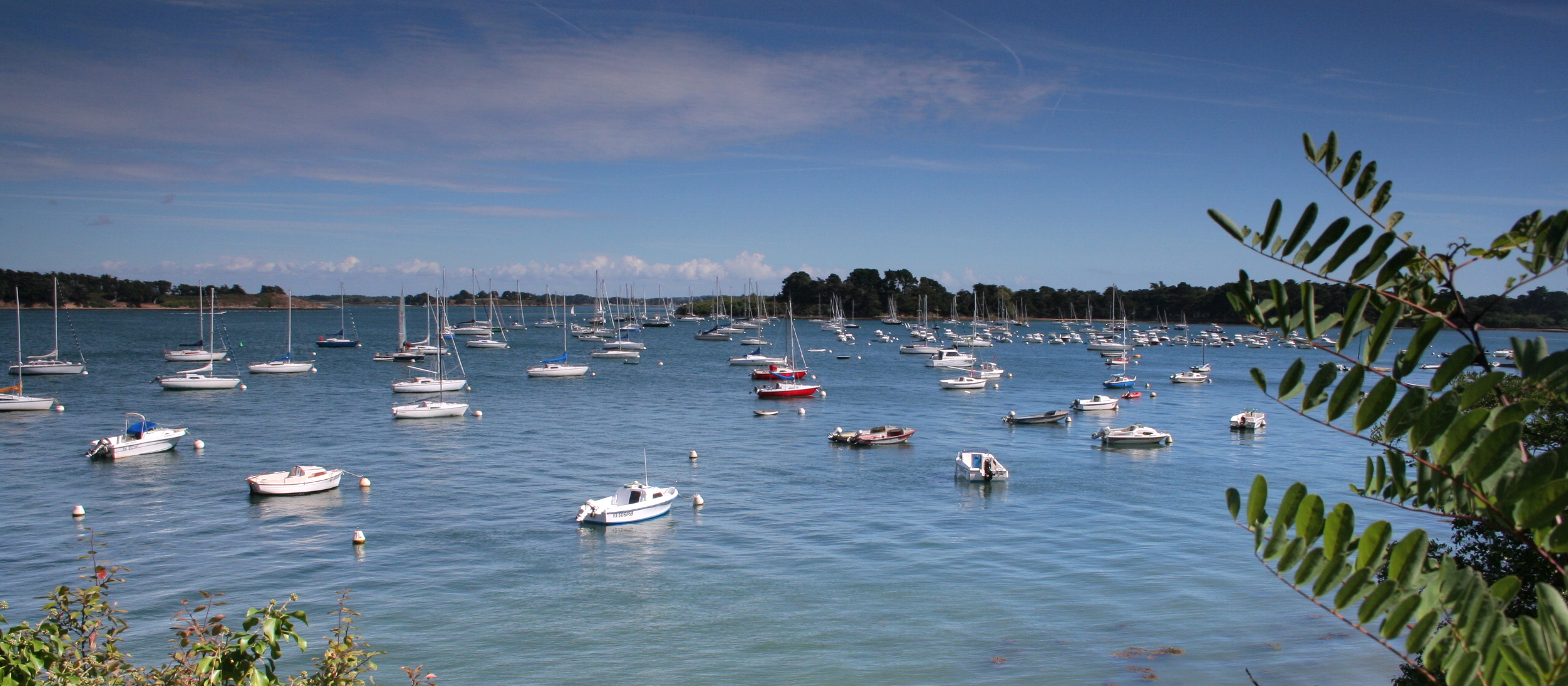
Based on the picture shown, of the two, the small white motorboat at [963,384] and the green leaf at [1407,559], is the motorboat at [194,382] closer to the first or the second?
the small white motorboat at [963,384]

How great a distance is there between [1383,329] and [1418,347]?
6.7 inches

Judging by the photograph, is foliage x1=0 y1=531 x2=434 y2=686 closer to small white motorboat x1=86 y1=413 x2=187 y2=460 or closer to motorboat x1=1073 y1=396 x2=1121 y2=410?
small white motorboat x1=86 y1=413 x2=187 y2=460

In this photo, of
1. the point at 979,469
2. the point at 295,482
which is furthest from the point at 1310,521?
the point at 295,482

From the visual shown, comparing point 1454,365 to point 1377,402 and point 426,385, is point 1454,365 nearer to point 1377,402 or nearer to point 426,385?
point 1377,402

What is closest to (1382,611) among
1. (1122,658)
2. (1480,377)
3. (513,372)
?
(1480,377)

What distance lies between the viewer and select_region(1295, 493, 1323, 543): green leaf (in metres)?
3.95

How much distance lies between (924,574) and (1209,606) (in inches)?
343

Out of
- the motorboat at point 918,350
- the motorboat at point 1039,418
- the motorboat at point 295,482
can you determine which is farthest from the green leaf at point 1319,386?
the motorboat at point 918,350

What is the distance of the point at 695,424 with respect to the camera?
227ft

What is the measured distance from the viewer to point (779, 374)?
3804 inches

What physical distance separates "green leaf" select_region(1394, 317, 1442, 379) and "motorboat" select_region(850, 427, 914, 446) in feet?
178

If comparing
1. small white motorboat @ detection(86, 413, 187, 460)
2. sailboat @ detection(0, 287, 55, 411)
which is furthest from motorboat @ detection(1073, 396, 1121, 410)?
sailboat @ detection(0, 287, 55, 411)

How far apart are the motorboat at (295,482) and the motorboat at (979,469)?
1148 inches

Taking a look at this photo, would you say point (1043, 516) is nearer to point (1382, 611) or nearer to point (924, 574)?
point (924, 574)
